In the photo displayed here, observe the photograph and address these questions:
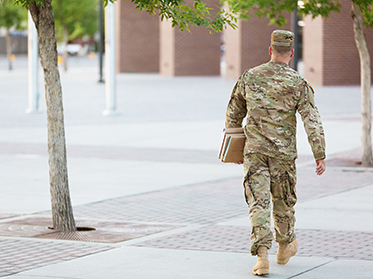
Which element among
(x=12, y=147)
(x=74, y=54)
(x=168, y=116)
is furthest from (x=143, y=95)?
(x=74, y=54)

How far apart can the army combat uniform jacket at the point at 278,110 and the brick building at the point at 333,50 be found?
82.0 ft

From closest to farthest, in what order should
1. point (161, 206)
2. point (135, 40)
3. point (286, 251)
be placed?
1. point (286, 251)
2. point (161, 206)
3. point (135, 40)

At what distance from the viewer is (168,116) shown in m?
19.6

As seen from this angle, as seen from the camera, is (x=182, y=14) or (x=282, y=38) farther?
(x=182, y=14)

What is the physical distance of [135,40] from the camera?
46.3 meters

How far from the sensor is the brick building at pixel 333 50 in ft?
98.9

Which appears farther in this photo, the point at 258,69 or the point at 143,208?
the point at 143,208

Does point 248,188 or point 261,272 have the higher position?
point 248,188

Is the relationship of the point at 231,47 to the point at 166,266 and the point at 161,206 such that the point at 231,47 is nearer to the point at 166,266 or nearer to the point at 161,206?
the point at 161,206

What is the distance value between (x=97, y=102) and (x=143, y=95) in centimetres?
328

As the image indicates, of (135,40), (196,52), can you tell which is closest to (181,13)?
(196,52)

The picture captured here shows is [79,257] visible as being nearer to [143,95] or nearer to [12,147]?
[12,147]

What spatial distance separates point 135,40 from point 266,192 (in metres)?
41.4

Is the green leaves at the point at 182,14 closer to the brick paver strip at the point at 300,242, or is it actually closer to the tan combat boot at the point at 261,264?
A: the brick paver strip at the point at 300,242
